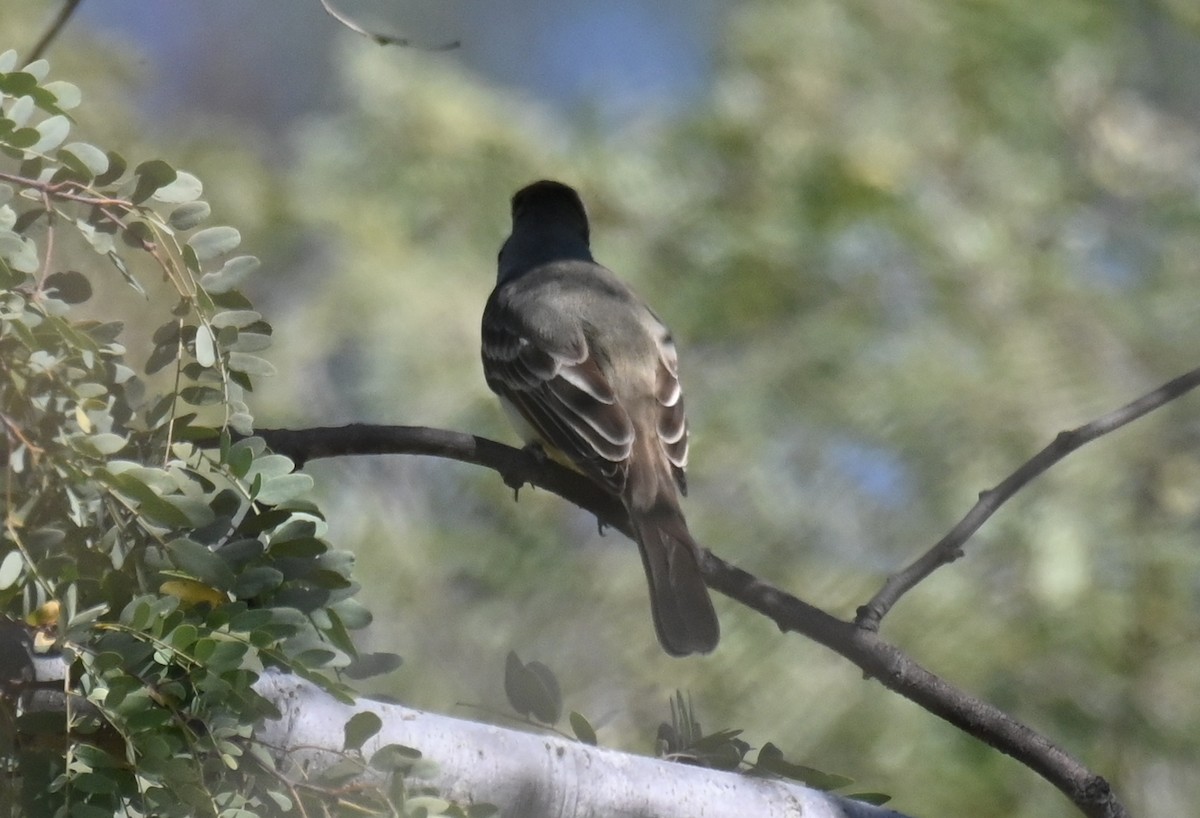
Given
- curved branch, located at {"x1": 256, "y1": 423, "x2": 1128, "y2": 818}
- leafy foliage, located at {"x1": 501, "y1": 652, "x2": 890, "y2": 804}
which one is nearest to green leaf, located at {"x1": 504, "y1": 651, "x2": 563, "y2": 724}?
leafy foliage, located at {"x1": 501, "y1": 652, "x2": 890, "y2": 804}

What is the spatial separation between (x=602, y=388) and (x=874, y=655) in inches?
57.7

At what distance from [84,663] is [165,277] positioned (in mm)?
419

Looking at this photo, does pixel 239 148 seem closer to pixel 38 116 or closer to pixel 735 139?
pixel 735 139

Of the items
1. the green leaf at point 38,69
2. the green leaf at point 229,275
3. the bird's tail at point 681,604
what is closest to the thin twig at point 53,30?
the green leaf at point 38,69

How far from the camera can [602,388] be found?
129 inches

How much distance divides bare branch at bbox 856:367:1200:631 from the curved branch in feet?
0.18

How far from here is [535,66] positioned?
1126cm

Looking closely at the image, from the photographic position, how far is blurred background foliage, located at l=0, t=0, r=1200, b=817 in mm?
3660

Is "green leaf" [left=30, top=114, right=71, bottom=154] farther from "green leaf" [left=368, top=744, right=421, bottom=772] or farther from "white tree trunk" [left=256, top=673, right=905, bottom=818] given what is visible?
"green leaf" [left=368, top=744, right=421, bottom=772]

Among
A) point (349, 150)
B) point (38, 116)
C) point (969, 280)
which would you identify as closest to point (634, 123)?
point (349, 150)

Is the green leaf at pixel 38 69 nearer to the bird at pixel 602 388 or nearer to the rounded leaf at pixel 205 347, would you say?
the rounded leaf at pixel 205 347

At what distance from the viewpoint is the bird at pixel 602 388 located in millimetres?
2670

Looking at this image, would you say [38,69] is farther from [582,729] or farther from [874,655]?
[874,655]

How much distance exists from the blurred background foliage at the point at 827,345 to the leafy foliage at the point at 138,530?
183 cm
